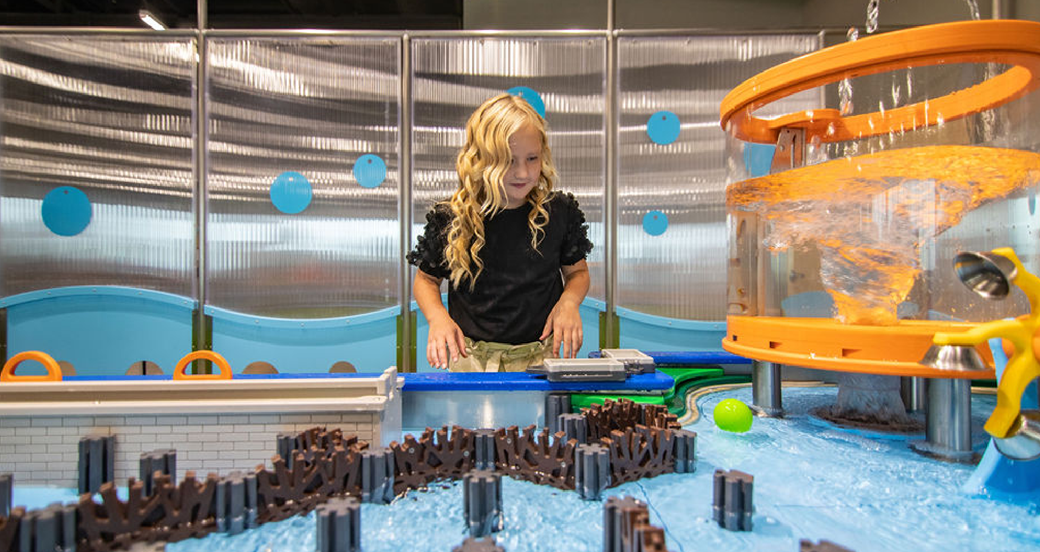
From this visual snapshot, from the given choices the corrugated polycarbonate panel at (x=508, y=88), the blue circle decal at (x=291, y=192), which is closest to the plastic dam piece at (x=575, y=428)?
the corrugated polycarbonate panel at (x=508, y=88)

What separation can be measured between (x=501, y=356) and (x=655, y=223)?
1457 mm

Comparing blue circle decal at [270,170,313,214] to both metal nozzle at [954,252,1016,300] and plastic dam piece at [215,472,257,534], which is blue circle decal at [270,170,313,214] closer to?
plastic dam piece at [215,472,257,534]

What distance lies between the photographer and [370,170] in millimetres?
2389

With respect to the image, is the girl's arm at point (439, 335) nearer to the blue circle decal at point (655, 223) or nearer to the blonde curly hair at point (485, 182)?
the blonde curly hair at point (485, 182)

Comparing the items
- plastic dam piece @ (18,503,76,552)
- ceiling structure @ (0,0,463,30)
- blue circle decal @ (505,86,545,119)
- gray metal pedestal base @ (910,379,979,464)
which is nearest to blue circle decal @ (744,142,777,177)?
gray metal pedestal base @ (910,379,979,464)

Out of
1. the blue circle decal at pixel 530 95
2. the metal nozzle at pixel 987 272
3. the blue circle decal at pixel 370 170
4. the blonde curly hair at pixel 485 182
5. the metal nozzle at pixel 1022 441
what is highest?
the blue circle decal at pixel 530 95

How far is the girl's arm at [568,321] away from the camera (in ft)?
3.44

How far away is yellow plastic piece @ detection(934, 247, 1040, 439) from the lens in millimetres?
523

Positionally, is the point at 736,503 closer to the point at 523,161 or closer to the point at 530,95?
the point at 523,161

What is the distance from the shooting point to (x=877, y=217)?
31.1 inches

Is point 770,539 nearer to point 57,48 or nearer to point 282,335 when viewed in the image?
point 282,335

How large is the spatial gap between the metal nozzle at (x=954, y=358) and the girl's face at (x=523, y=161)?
0.70 m

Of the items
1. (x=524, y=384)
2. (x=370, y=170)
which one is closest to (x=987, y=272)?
(x=524, y=384)

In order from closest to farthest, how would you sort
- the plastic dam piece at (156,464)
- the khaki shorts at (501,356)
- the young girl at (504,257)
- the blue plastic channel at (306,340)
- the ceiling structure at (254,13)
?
the plastic dam piece at (156,464) → the young girl at (504,257) → the khaki shorts at (501,356) → the blue plastic channel at (306,340) → the ceiling structure at (254,13)
